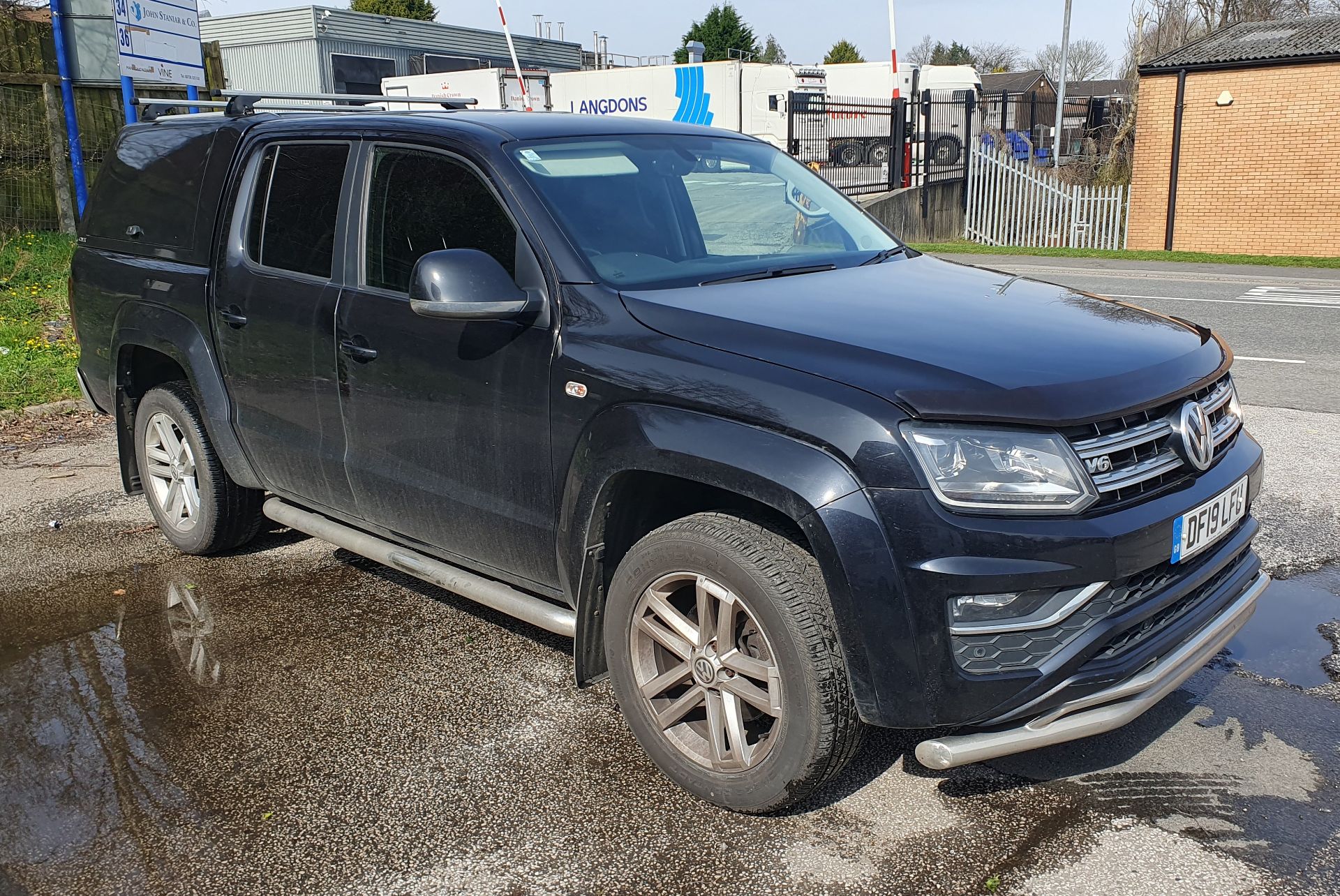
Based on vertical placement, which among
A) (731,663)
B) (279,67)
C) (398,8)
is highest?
(398,8)

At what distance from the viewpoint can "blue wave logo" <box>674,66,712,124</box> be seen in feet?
80.4

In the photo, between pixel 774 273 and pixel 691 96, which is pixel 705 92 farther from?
pixel 774 273

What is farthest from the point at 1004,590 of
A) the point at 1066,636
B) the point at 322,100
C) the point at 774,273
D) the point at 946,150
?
the point at 946,150

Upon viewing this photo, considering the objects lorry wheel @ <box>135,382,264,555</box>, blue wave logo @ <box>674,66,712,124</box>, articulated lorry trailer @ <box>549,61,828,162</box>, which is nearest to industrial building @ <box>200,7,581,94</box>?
articulated lorry trailer @ <box>549,61,828,162</box>

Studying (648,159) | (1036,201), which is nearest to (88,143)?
(648,159)

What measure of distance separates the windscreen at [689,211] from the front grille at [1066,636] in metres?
1.44

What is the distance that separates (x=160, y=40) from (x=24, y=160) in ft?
12.2

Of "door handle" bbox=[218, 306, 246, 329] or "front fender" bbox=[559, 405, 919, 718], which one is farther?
"door handle" bbox=[218, 306, 246, 329]

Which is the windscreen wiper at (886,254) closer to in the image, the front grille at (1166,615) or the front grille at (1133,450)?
the front grille at (1133,450)

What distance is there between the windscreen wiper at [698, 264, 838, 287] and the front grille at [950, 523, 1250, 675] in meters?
1.42

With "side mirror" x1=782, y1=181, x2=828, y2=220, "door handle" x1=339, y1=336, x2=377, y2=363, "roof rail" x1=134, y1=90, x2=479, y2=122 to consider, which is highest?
"roof rail" x1=134, y1=90, x2=479, y2=122

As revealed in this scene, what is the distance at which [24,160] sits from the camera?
13211 mm

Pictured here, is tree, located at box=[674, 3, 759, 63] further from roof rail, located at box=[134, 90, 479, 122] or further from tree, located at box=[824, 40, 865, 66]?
roof rail, located at box=[134, 90, 479, 122]

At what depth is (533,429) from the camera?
3379 millimetres
